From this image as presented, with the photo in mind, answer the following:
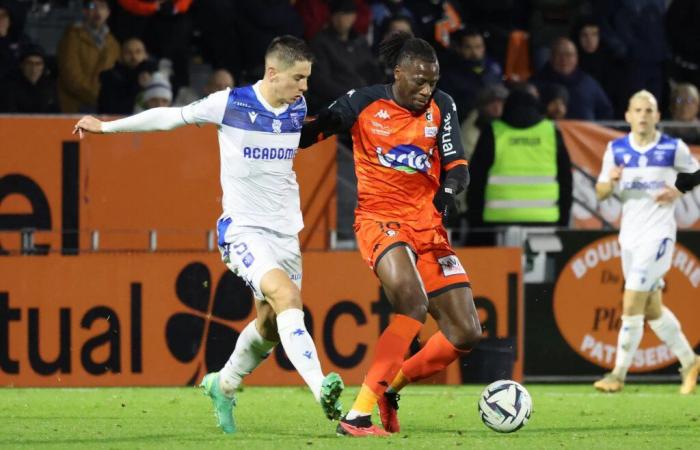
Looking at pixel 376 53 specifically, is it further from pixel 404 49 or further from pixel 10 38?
pixel 404 49

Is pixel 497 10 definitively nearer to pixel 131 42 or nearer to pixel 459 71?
pixel 459 71

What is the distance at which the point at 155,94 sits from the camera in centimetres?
1427

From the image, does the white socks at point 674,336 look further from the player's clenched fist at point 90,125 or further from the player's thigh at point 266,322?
the player's clenched fist at point 90,125

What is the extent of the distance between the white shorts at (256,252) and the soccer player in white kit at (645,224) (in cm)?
443

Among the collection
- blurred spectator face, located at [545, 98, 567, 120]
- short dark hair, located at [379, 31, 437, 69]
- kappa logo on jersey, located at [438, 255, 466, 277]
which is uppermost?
short dark hair, located at [379, 31, 437, 69]

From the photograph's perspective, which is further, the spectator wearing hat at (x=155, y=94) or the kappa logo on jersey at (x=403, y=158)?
the spectator wearing hat at (x=155, y=94)

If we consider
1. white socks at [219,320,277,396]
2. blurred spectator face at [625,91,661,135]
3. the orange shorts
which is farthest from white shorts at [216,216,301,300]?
blurred spectator face at [625,91,661,135]

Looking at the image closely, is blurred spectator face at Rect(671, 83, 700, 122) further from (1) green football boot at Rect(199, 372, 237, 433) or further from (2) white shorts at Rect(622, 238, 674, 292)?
(1) green football boot at Rect(199, 372, 237, 433)

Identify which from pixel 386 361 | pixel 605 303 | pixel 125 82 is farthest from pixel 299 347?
pixel 125 82

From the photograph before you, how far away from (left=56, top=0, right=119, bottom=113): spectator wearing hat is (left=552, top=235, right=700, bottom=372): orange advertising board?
4967 mm

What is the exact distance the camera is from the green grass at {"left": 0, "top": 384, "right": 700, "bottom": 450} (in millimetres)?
8336

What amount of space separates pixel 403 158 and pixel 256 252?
1076mm

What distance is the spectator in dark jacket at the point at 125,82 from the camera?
14.7 metres

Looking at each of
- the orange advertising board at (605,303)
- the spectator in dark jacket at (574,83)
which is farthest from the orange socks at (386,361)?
the spectator in dark jacket at (574,83)
